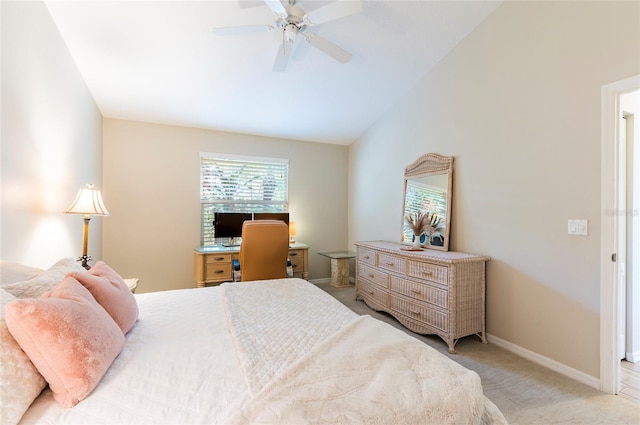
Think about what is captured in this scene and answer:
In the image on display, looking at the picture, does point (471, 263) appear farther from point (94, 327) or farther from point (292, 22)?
point (94, 327)

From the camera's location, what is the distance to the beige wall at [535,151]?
6.72ft

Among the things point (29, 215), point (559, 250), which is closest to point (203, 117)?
point (29, 215)

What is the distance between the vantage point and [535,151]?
2387 millimetres

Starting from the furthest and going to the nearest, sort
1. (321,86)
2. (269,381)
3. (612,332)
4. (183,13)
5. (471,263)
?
1. (321,86)
2. (471,263)
3. (183,13)
4. (612,332)
5. (269,381)

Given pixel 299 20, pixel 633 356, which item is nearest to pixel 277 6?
pixel 299 20

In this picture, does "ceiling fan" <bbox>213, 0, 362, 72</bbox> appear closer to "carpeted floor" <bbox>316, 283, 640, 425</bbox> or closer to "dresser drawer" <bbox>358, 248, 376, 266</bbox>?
"dresser drawer" <bbox>358, 248, 376, 266</bbox>

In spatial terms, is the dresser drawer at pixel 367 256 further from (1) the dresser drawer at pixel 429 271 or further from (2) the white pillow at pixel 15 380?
(2) the white pillow at pixel 15 380

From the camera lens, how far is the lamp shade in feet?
7.36

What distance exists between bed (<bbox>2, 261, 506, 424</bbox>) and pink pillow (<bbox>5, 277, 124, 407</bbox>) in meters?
0.03

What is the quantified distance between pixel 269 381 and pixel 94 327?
71 cm

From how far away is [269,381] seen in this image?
3.20 ft

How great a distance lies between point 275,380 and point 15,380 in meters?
0.78

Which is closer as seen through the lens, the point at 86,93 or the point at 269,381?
the point at 269,381

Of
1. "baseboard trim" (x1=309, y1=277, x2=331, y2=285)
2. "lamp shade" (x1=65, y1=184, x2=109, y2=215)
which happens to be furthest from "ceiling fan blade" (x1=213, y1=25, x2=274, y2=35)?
"baseboard trim" (x1=309, y1=277, x2=331, y2=285)
